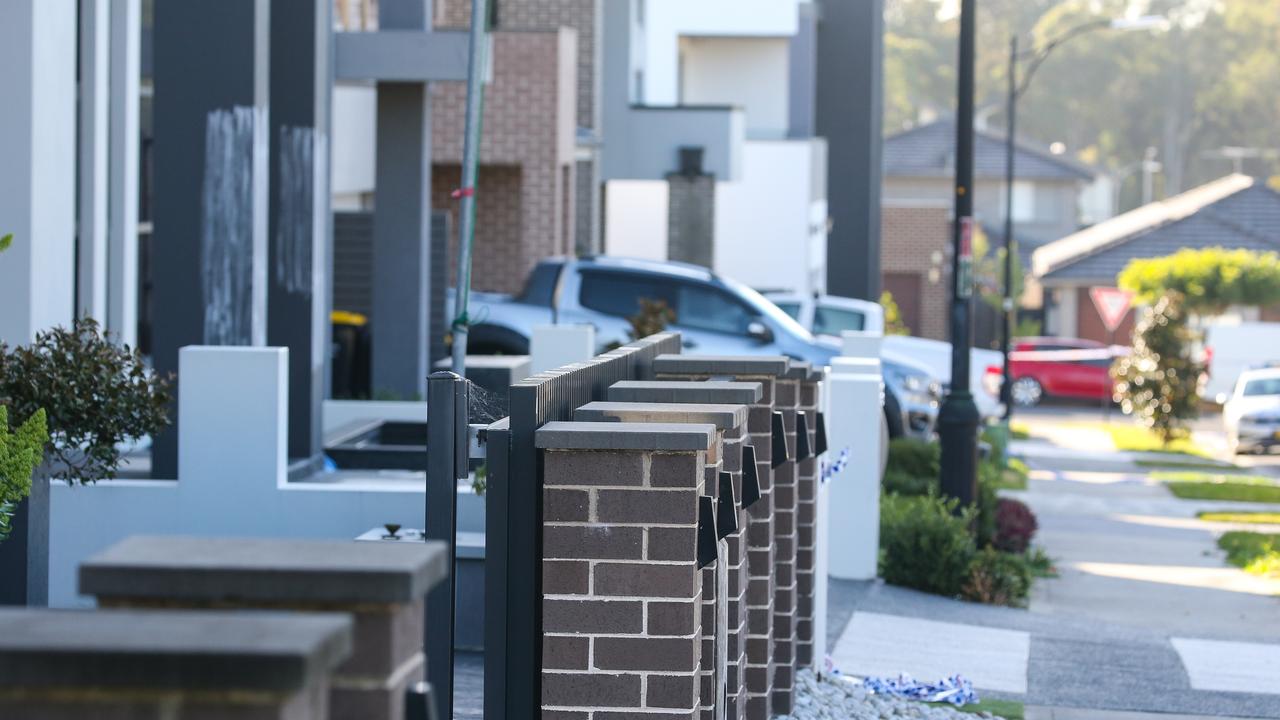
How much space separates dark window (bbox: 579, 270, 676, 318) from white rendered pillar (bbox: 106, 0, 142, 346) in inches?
257

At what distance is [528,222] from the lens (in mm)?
21172

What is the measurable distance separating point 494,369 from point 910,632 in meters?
3.41

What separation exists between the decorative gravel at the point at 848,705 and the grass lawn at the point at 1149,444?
77.7ft

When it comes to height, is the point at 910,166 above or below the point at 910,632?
above

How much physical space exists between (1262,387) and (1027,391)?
44.1 ft

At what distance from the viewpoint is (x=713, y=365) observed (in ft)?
24.7

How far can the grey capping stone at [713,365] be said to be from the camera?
Result: 7.53 meters

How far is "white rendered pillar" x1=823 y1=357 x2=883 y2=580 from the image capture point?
1380 centimetres

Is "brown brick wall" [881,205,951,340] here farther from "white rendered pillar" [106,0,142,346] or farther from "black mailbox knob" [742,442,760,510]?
"black mailbox knob" [742,442,760,510]

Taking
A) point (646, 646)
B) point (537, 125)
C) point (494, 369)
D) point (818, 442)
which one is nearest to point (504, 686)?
point (646, 646)

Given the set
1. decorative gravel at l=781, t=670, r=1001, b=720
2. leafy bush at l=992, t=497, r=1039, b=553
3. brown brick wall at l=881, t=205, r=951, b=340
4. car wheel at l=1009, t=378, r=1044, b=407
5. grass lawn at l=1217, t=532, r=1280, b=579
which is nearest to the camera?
decorative gravel at l=781, t=670, r=1001, b=720

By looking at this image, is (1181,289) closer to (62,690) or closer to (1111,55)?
(62,690)

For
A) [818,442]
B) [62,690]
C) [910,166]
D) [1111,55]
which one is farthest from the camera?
[1111,55]

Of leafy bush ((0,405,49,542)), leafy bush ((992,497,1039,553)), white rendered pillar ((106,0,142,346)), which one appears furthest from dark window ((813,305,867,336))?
leafy bush ((0,405,49,542))
